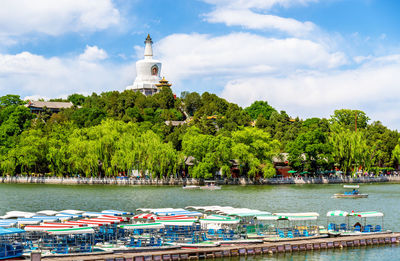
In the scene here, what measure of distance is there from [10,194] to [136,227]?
4071 cm

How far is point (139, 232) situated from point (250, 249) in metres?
6.65

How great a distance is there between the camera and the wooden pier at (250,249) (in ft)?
90.9

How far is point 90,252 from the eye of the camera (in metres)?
28.4

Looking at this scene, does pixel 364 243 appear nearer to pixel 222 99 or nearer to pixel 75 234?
pixel 75 234

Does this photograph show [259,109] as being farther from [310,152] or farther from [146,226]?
[146,226]

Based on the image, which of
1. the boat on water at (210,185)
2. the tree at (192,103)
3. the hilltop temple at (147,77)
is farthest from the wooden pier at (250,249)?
the hilltop temple at (147,77)

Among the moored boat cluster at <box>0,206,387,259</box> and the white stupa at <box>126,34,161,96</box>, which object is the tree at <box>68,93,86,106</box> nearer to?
the white stupa at <box>126,34,161,96</box>

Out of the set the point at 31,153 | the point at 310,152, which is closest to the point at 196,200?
the point at 310,152

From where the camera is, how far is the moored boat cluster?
28859 millimetres

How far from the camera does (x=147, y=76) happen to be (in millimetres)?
159375

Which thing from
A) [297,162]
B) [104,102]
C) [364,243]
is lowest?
[364,243]

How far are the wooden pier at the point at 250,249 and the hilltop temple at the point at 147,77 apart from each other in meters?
124

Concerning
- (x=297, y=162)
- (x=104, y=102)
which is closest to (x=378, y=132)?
(x=297, y=162)

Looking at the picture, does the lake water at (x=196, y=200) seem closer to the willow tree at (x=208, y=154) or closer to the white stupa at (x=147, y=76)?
the willow tree at (x=208, y=154)
